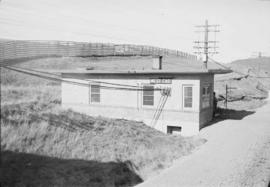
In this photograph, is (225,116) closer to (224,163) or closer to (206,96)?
(206,96)

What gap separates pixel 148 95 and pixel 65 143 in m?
11.1

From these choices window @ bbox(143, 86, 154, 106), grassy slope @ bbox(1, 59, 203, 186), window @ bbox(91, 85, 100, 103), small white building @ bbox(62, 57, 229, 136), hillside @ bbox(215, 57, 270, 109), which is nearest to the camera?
grassy slope @ bbox(1, 59, 203, 186)

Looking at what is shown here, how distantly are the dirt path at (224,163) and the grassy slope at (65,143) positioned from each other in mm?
629

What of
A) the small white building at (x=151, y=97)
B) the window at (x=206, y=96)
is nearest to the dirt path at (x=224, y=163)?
the small white building at (x=151, y=97)

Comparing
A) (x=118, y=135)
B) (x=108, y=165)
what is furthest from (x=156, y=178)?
(x=118, y=135)

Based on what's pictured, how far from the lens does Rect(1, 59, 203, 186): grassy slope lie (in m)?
4.33

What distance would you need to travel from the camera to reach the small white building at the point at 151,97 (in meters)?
17.0

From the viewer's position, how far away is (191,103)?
55.9ft

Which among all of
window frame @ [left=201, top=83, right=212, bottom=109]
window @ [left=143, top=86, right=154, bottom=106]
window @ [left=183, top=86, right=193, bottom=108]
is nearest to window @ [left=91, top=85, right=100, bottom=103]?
window @ [left=143, top=86, right=154, bottom=106]

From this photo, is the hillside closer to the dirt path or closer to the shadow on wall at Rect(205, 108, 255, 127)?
the shadow on wall at Rect(205, 108, 255, 127)

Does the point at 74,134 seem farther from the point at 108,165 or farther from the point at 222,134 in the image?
the point at 222,134

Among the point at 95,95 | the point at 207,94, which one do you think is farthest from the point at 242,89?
the point at 95,95

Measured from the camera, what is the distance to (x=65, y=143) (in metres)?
6.95

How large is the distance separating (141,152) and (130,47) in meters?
26.9
